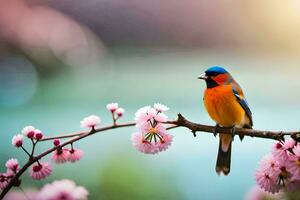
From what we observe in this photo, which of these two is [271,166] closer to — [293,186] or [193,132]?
[293,186]

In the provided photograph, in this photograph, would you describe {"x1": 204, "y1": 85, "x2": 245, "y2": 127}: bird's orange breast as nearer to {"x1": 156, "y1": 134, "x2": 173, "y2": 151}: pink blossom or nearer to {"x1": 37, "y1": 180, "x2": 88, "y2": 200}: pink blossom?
{"x1": 156, "y1": 134, "x2": 173, "y2": 151}: pink blossom

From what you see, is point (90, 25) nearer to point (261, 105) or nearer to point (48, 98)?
point (48, 98)

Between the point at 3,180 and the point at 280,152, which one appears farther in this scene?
the point at 3,180

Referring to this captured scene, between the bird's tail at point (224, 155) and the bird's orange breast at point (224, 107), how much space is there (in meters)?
0.07

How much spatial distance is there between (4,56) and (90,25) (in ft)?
0.98

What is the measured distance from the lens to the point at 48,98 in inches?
62.4

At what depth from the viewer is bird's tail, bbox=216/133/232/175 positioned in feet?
4.28

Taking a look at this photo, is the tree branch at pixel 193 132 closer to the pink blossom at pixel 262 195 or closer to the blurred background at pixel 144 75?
the pink blossom at pixel 262 195

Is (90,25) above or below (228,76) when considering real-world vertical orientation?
above

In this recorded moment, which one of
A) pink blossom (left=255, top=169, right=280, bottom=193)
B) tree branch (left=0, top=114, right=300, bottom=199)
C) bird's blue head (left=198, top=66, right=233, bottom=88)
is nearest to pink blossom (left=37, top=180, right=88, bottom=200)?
tree branch (left=0, top=114, right=300, bottom=199)

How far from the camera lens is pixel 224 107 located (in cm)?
123

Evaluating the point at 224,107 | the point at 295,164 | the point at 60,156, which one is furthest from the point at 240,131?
the point at 60,156

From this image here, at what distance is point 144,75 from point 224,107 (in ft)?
1.36

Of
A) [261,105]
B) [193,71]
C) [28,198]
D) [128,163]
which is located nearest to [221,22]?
[193,71]
